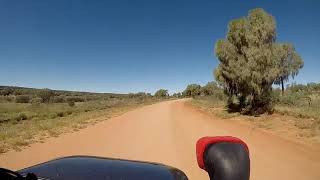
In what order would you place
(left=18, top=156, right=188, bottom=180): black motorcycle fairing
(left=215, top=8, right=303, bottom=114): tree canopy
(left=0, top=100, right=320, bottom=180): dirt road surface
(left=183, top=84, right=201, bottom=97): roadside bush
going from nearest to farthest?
(left=18, top=156, right=188, bottom=180): black motorcycle fairing
(left=0, top=100, right=320, bottom=180): dirt road surface
(left=215, top=8, right=303, bottom=114): tree canopy
(left=183, top=84, right=201, bottom=97): roadside bush

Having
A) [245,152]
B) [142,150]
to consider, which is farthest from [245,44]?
[245,152]

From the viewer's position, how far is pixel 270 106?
24609 mm

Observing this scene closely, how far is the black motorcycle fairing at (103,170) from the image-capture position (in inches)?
115

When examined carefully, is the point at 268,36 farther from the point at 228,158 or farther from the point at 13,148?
the point at 228,158

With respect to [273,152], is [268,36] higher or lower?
higher

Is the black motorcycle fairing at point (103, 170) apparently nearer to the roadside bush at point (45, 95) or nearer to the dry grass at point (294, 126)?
the dry grass at point (294, 126)

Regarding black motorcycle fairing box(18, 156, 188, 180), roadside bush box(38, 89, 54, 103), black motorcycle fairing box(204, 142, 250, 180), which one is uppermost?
roadside bush box(38, 89, 54, 103)

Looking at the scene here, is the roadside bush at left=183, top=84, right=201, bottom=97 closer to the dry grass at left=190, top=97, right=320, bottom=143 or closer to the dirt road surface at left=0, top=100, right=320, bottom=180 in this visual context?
the dry grass at left=190, top=97, right=320, bottom=143

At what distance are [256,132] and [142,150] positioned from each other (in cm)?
658

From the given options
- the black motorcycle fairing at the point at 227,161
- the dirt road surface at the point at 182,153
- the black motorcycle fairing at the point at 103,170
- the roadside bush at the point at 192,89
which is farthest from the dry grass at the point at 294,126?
the roadside bush at the point at 192,89

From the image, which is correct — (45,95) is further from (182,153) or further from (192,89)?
(182,153)

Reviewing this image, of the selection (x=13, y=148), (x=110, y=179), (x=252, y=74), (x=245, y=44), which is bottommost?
(x=13, y=148)

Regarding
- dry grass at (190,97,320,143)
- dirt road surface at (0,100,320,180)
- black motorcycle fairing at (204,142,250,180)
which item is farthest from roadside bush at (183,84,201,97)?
black motorcycle fairing at (204,142,250,180)

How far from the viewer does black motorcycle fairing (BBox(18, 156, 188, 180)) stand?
2919 mm
